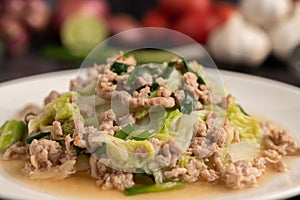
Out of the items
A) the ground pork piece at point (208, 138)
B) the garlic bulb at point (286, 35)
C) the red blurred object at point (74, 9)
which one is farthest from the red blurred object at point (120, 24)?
the ground pork piece at point (208, 138)

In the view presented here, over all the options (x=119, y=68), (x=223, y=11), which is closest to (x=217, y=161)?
(x=119, y=68)

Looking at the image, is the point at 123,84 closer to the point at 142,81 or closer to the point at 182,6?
the point at 142,81

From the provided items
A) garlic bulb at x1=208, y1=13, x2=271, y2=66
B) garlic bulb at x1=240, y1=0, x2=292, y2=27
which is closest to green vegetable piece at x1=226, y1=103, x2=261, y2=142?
garlic bulb at x1=208, y1=13, x2=271, y2=66

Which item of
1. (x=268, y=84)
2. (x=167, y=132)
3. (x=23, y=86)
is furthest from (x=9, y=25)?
(x=167, y=132)

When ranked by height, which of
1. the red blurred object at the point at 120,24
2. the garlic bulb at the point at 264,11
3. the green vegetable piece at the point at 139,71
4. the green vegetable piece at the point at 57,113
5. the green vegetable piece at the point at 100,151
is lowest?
the green vegetable piece at the point at 100,151

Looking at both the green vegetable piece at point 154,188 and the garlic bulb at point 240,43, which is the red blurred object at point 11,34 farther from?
the green vegetable piece at point 154,188

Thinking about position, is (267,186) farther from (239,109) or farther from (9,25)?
(9,25)

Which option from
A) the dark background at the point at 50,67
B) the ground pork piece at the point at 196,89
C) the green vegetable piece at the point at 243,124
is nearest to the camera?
the ground pork piece at the point at 196,89
